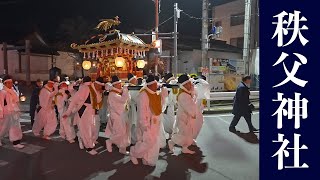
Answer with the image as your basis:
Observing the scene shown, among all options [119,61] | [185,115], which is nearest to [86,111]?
[185,115]

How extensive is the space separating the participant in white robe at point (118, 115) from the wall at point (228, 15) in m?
23.0

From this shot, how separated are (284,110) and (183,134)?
3.26m

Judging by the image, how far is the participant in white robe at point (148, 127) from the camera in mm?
5824

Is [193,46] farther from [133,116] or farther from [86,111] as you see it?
[86,111]

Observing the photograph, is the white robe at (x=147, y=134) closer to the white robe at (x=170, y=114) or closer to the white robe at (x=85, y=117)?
the white robe at (x=85, y=117)

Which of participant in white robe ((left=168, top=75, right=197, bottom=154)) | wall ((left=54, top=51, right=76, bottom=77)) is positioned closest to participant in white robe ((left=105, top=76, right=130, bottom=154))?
participant in white robe ((left=168, top=75, right=197, bottom=154))

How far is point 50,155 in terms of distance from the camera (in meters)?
6.68

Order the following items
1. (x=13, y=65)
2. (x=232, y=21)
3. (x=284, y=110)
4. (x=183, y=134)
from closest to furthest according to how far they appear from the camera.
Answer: (x=284, y=110), (x=183, y=134), (x=13, y=65), (x=232, y=21)

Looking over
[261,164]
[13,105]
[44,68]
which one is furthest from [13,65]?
[261,164]

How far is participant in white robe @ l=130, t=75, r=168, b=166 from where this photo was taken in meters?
5.82

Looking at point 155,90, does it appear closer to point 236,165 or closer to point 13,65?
point 236,165

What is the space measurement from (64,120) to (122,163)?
2.48 m

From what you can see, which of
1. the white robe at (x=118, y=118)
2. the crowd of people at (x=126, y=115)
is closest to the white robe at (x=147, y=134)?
the crowd of people at (x=126, y=115)

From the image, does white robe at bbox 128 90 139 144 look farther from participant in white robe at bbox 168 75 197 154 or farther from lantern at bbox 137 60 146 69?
lantern at bbox 137 60 146 69
